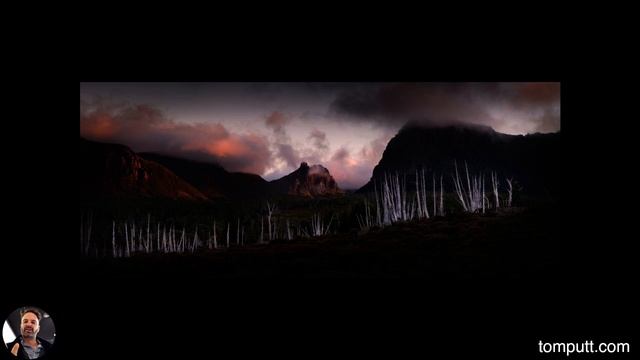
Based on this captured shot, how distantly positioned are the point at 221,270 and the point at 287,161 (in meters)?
1.01

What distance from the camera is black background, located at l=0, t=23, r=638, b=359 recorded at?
3311 mm

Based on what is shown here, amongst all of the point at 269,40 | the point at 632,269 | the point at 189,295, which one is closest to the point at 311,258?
the point at 189,295

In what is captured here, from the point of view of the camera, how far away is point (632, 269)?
3359 mm

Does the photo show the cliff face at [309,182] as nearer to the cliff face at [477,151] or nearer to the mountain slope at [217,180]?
the mountain slope at [217,180]

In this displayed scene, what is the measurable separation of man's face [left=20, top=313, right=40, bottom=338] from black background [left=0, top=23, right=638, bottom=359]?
0.35 feet

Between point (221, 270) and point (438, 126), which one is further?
point (438, 126)

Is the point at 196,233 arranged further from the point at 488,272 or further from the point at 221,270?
the point at 488,272

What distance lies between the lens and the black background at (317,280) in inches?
130

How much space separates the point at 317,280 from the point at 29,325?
2054mm

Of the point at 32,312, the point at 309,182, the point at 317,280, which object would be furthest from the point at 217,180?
the point at 32,312

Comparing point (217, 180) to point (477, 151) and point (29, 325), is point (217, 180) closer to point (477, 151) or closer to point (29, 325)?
point (29, 325)
